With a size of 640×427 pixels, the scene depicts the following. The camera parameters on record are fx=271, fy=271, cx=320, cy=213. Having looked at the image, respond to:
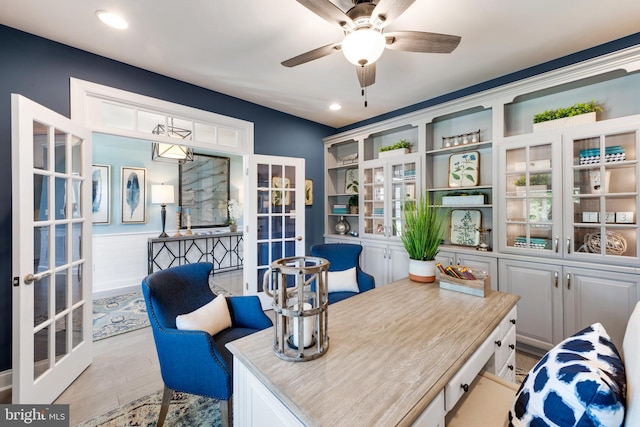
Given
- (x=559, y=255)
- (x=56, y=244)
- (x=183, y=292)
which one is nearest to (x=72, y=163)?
(x=56, y=244)

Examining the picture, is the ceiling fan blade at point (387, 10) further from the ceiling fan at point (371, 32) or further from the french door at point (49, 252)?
the french door at point (49, 252)

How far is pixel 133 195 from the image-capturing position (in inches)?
182

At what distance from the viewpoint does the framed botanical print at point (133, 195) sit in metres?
4.52

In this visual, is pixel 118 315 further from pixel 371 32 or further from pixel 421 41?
pixel 421 41

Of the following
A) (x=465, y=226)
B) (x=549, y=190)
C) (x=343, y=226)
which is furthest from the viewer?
(x=343, y=226)

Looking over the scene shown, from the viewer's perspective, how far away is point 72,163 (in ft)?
7.11

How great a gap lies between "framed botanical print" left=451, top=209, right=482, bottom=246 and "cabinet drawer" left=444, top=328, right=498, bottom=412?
1917 millimetres

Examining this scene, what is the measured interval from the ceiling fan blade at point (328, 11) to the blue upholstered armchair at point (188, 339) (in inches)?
70.1

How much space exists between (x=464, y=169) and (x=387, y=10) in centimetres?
221

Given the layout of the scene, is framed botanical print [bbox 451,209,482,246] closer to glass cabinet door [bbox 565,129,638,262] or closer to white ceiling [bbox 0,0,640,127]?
glass cabinet door [bbox 565,129,638,262]

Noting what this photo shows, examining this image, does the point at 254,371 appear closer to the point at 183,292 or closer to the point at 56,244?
the point at 183,292

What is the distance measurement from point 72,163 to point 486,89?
3.92 metres

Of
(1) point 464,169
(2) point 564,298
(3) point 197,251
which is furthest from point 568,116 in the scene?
(3) point 197,251

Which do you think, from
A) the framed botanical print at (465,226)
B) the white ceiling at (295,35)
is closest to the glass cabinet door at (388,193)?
the framed botanical print at (465,226)
